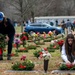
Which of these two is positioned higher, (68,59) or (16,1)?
(16,1)

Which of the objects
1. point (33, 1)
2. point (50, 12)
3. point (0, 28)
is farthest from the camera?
point (50, 12)

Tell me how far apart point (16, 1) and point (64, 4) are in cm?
5455

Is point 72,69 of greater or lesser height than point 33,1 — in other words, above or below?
below

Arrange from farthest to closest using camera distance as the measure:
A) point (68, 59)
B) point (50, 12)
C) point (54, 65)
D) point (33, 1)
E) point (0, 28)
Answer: point (50, 12) → point (33, 1) → point (0, 28) → point (54, 65) → point (68, 59)

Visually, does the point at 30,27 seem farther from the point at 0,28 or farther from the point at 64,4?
the point at 64,4

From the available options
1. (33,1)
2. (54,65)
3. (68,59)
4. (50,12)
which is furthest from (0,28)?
(50,12)

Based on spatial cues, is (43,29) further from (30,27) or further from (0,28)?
(0,28)

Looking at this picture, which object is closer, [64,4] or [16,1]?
[16,1]

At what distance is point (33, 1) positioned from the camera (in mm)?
37406

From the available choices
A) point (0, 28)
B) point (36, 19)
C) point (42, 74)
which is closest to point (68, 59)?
point (42, 74)

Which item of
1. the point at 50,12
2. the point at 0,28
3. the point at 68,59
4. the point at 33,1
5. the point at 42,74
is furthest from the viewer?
the point at 50,12

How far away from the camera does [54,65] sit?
401 inches

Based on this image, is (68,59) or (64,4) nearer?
(68,59)

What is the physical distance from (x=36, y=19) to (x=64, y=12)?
20675 millimetres
